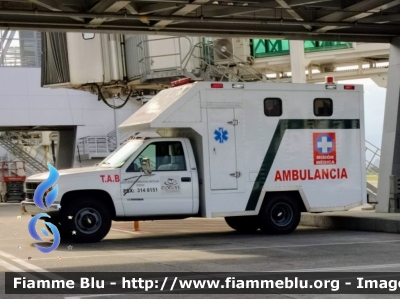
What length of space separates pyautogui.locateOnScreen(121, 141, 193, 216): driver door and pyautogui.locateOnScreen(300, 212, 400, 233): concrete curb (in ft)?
12.9

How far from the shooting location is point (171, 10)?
50.8 feet

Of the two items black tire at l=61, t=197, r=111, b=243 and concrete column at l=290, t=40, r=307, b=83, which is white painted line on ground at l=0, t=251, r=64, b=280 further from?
concrete column at l=290, t=40, r=307, b=83

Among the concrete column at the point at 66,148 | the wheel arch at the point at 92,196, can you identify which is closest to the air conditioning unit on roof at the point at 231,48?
the wheel arch at the point at 92,196

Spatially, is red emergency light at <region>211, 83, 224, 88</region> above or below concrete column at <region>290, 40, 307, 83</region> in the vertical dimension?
below

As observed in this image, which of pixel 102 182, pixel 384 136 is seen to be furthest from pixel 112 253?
pixel 384 136

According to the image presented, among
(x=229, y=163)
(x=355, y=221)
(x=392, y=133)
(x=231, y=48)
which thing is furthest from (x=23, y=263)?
(x=231, y=48)

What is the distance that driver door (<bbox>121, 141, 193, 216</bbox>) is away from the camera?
15008 mm

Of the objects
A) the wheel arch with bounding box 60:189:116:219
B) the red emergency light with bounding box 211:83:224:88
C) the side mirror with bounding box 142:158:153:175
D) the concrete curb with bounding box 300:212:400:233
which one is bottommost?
the concrete curb with bounding box 300:212:400:233

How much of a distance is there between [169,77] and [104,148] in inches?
854

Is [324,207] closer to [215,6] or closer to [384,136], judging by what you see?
[384,136]

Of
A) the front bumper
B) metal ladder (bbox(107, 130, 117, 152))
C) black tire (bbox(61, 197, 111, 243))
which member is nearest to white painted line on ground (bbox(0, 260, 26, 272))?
the front bumper

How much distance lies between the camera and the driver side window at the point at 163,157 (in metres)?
15.2

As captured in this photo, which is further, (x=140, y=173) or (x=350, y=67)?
Result: (x=350, y=67)

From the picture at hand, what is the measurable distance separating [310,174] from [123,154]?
384 centimetres
